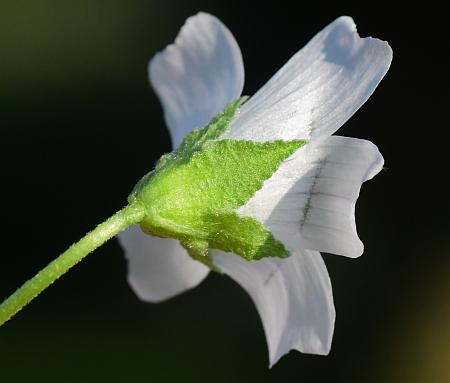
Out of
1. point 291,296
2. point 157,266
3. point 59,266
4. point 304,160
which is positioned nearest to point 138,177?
point 157,266

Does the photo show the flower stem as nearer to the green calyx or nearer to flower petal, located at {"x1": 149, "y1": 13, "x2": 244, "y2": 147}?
the green calyx

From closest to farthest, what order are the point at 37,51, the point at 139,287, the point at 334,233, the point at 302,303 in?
the point at 334,233, the point at 302,303, the point at 139,287, the point at 37,51

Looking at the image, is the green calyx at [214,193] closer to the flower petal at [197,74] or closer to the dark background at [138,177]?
the flower petal at [197,74]

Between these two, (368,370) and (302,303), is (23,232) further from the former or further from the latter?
(302,303)

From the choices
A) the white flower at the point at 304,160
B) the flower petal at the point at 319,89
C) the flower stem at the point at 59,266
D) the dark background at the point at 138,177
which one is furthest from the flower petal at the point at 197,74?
the dark background at the point at 138,177

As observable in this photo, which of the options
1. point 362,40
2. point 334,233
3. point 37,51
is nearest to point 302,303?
point 334,233

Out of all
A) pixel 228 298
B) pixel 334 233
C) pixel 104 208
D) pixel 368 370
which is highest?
pixel 334 233
